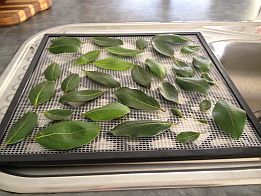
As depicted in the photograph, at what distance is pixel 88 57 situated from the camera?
25.0 inches

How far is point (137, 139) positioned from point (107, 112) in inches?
2.7

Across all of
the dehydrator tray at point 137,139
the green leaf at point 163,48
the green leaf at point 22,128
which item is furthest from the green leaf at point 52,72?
the green leaf at point 163,48

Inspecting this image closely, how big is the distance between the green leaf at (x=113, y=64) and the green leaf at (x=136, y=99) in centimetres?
9

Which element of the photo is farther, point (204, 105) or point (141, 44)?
point (141, 44)

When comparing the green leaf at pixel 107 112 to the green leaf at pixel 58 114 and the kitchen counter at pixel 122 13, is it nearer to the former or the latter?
the green leaf at pixel 58 114

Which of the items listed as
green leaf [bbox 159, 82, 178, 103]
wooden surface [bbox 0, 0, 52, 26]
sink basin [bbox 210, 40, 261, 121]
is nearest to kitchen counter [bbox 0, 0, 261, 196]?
wooden surface [bbox 0, 0, 52, 26]

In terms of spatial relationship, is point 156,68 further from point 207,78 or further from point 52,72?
point 52,72

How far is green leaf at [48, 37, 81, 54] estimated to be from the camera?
66cm

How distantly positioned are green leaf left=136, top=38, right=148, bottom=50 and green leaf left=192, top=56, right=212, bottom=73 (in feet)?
0.40

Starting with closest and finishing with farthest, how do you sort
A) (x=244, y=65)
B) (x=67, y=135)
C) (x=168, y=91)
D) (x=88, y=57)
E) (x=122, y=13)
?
(x=67, y=135)
(x=168, y=91)
(x=88, y=57)
(x=244, y=65)
(x=122, y=13)

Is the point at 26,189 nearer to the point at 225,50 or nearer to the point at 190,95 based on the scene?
the point at 190,95

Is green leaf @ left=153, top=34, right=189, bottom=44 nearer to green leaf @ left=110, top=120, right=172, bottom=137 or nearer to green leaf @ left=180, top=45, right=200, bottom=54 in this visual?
green leaf @ left=180, top=45, right=200, bottom=54

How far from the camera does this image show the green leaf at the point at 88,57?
2.03 feet

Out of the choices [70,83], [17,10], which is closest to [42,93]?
[70,83]
